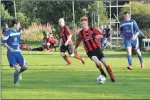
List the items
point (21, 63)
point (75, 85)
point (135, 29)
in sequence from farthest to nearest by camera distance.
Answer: point (135, 29) → point (21, 63) → point (75, 85)

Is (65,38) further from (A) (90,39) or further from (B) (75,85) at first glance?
(B) (75,85)

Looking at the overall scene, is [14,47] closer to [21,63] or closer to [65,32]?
[21,63]

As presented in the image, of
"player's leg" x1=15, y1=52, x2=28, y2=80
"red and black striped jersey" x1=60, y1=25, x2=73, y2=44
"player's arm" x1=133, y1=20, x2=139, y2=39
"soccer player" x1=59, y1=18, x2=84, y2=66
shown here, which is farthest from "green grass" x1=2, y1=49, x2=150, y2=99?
"red and black striped jersey" x1=60, y1=25, x2=73, y2=44

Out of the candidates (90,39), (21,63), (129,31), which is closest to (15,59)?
(21,63)

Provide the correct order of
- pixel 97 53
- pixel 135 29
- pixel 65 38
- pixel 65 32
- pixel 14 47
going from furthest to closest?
pixel 65 38 → pixel 65 32 → pixel 135 29 → pixel 97 53 → pixel 14 47

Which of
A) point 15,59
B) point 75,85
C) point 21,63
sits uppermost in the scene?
point 15,59

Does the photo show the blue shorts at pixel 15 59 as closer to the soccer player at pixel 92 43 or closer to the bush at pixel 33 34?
the soccer player at pixel 92 43

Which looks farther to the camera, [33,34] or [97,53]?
[33,34]

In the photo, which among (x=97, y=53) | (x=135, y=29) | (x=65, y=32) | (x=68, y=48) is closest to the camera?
(x=97, y=53)

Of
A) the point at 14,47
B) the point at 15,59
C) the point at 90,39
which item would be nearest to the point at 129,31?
the point at 90,39

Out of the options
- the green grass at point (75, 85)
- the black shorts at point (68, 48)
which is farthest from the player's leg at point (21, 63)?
the black shorts at point (68, 48)

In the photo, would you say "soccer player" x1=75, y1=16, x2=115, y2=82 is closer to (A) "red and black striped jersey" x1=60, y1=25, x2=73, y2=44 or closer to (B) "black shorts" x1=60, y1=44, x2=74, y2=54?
(A) "red and black striped jersey" x1=60, y1=25, x2=73, y2=44

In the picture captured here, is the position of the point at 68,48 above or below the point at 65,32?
below

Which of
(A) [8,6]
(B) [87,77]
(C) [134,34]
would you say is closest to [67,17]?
(A) [8,6]
